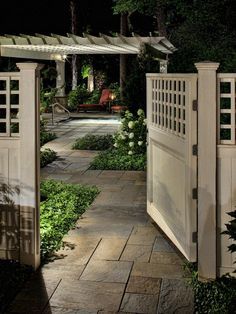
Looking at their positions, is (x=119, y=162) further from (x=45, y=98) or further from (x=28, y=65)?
(x=28, y=65)

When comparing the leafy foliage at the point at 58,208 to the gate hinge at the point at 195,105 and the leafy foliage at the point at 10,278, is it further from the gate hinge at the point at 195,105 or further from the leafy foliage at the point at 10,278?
the gate hinge at the point at 195,105

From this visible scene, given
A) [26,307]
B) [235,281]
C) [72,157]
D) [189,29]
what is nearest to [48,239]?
[26,307]

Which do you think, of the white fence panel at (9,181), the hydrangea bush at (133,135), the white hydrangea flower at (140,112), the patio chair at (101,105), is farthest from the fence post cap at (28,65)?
the patio chair at (101,105)

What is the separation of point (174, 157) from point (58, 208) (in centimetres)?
188

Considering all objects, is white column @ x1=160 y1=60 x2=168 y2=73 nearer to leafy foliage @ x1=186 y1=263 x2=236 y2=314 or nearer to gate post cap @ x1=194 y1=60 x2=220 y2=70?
gate post cap @ x1=194 y1=60 x2=220 y2=70

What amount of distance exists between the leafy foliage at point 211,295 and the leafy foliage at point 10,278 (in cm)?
127

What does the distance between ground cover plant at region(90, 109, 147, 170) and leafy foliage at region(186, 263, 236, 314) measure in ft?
15.5

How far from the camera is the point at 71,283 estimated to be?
12.6ft

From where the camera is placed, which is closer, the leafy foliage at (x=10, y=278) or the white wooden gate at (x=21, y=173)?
the leafy foliage at (x=10, y=278)

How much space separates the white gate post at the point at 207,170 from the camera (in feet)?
12.5

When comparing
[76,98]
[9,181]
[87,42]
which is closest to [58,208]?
[9,181]

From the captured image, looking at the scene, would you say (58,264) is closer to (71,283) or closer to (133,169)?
(71,283)

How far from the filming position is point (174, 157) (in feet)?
14.9

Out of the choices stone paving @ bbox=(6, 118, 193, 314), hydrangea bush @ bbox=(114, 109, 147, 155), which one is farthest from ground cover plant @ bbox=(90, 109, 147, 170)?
stone paving @ bbox=(6, 118, 193, 314)
